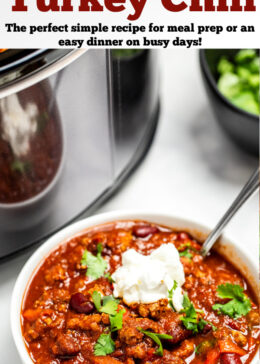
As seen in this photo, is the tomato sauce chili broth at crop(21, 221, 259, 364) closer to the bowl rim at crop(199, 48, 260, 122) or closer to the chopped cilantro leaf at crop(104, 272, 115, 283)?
the chopped cilantro leaf at crop(104, 272, 115, 283)

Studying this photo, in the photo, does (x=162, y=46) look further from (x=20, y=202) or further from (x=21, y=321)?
(x=21, y=321)

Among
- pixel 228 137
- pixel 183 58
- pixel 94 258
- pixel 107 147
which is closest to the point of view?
pixel 94 258

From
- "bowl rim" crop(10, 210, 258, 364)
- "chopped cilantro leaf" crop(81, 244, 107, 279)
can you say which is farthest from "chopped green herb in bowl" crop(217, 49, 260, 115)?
"chopped cilantro leaf" crop(81, 244, 107, 279)

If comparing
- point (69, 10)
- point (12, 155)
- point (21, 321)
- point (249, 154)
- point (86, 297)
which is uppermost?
point (69, 10)

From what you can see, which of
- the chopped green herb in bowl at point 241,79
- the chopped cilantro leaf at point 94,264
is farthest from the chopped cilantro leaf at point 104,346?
the chopped green herb in bowl at point 241,79

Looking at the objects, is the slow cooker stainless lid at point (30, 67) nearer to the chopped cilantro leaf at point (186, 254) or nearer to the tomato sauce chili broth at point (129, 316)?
the tomato sauce chili broth at point (129, 316)

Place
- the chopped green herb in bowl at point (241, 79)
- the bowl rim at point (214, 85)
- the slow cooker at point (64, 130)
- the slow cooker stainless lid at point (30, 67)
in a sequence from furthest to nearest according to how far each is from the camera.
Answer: the chopped green herb in bowl at point (241, 79) < the bowl rim at point (214, 85) < the slow cooker at point (64, 130) < the slow cooker stainless lid at point (30, 67)

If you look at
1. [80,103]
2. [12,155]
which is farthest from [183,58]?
[12,155]
